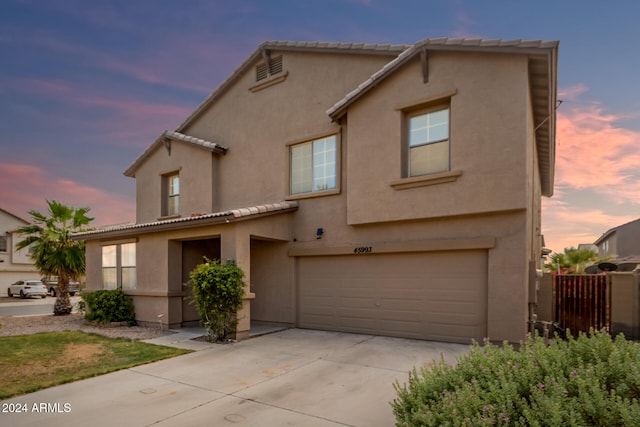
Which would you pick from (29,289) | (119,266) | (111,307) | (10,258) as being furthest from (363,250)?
(10,258)

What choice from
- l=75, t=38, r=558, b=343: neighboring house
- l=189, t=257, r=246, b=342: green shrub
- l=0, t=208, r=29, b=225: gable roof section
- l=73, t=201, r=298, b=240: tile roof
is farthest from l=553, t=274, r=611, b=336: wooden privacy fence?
l=0, t=208, r=29, b=225: gable roof section

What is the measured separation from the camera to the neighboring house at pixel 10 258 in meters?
34.2

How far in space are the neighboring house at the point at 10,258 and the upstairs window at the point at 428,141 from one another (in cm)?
3906

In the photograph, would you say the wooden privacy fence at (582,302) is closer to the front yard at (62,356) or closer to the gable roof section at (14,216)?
the front yard at (62,356)

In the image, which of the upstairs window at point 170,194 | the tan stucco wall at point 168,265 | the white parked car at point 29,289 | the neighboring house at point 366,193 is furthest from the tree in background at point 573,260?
the white parked car at point 29,289

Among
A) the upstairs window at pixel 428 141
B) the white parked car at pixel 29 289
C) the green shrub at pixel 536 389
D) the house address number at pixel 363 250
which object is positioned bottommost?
the white parked car at pixel 29 289

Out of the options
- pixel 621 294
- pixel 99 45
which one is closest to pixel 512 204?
pixel 621 294

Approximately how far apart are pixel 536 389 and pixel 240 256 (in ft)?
26.7

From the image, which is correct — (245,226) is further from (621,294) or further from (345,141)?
(621,294)

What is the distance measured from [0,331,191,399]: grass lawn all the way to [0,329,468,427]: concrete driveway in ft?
1.57

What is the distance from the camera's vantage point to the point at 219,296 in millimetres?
9633

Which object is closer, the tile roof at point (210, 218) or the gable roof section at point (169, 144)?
the tile roof at point (210, 218)

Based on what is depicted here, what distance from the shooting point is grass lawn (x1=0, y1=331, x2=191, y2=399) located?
6758 mm

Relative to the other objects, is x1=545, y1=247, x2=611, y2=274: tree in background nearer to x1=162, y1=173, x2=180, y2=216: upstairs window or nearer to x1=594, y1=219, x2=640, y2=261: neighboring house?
x1=594, y1=219, x2=640, y2=261: neighboring house
